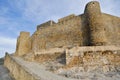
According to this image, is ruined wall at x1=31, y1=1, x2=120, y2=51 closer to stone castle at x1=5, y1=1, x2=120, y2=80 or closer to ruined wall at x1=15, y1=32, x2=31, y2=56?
stone castle at x1=5, y1=1, x2=120, y2=80

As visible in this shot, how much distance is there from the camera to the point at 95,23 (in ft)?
50.8

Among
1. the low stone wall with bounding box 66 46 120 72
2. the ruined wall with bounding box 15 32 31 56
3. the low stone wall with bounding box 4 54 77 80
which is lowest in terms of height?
the low stone wall with bounding box 4 54 77 80

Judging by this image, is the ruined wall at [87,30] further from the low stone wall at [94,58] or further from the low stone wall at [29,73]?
the low stone wall at [29,73]

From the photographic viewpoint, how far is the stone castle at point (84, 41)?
11234mm

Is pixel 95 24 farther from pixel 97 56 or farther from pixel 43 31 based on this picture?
pixel 43 31

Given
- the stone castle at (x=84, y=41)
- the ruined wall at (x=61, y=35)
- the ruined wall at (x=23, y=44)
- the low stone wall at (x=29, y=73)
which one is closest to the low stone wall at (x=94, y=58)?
the stone castle at (x=84, y=41)

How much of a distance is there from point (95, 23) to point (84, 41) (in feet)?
6.46

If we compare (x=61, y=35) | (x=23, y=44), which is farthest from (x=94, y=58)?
(x=23, y=44)

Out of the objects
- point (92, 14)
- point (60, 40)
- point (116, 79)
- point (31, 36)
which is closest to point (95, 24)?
point (92, 14)

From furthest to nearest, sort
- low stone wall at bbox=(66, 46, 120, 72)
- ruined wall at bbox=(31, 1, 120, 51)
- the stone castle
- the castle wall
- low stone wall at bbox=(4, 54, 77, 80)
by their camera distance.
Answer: the castle wall < ruined wall at bbox=(31, 1, 120, 51) < the stone castle < low stone wall at bbox=(66, 46, 120, 72) < low stone wall at bbox=(4, 54, 77, 80)

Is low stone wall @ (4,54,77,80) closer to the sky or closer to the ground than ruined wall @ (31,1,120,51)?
closer to the ground

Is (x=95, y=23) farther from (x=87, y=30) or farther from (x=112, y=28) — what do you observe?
(x=112, y=28)

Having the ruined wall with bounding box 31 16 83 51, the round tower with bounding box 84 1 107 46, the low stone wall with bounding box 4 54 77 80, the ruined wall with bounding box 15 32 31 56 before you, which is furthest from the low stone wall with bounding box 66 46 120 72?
the ruined wall with bounding box 15 32 31 56

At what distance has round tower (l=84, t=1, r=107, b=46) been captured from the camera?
14.8m
